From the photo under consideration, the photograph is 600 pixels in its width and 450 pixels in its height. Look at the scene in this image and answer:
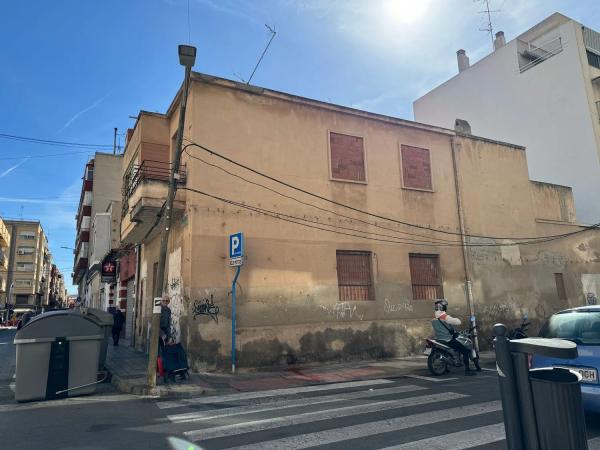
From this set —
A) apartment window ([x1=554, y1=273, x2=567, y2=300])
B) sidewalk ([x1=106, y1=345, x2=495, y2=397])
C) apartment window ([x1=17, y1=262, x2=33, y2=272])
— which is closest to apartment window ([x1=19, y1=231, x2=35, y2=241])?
apartment window ([x1=17, y1=262, x2=33, y2=272])

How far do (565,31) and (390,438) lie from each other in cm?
2666

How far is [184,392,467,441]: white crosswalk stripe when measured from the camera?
18.6 ft

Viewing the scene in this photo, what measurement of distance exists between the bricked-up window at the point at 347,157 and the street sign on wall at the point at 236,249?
447 cm

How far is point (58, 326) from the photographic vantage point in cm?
856

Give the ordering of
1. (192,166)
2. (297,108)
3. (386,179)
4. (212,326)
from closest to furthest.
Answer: (212,326), (192,166), (297,108), (386,179)

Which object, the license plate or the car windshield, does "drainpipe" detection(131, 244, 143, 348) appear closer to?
the car windshield

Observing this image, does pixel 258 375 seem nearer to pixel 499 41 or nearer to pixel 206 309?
pixel 206 309

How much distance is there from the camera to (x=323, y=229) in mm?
13398

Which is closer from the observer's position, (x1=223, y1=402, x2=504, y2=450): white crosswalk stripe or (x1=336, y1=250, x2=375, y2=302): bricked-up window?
(x1=223, y1=402, x2=504, y2=450): white crosswalk stripe

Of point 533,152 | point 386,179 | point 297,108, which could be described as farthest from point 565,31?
point 297,108

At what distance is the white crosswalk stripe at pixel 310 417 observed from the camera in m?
5.68

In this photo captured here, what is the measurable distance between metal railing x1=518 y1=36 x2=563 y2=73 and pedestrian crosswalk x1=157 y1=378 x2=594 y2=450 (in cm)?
2302

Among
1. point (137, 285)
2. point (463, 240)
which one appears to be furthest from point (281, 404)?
point (137, 285)

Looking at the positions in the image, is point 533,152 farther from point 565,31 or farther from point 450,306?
point 450,306
